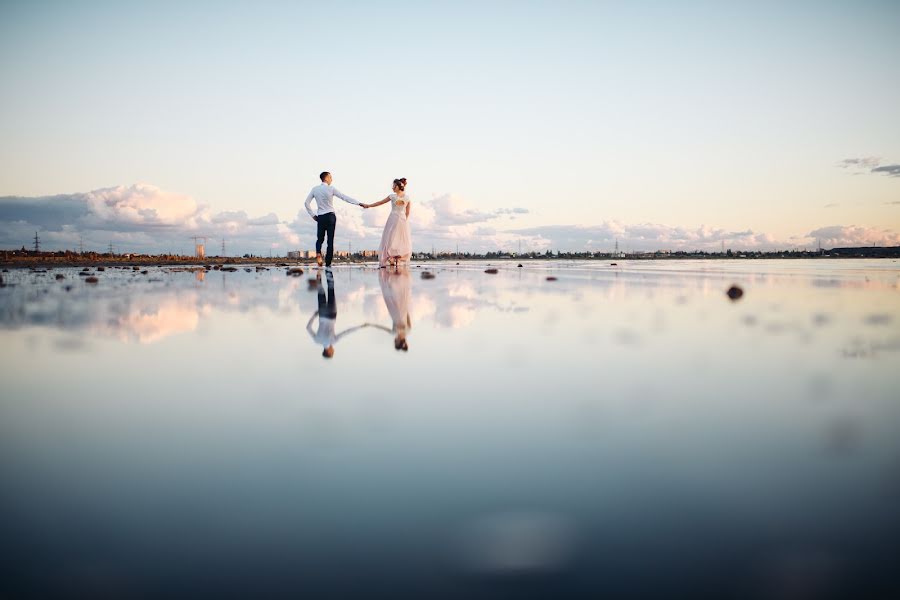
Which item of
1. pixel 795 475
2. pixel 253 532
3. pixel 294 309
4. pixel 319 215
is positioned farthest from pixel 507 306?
pixel 319 215

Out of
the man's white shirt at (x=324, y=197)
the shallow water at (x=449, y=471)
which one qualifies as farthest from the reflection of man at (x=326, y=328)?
the man's white shirt at (x=324, y=197)

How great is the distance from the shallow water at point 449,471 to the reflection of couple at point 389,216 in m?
15.0

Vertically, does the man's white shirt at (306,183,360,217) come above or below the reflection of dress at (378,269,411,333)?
above

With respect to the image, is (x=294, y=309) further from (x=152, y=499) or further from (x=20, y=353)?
(x=152, y=499)

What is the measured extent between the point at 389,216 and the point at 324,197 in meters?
2.26

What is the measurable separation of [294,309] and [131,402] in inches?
179

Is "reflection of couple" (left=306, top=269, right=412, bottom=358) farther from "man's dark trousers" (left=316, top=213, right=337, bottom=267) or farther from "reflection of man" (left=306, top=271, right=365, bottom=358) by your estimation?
"man's dark trousers" (left=316, top=213, right=337, bottom=267)

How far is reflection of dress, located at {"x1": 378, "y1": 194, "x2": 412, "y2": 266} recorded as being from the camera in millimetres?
19234

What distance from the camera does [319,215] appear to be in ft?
63.1

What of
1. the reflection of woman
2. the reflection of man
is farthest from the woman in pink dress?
the reflection of man

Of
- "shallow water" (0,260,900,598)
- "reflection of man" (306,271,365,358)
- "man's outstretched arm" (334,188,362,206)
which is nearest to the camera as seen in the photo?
"shallow water" (0,260,900,598)

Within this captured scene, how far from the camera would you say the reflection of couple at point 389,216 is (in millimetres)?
18812

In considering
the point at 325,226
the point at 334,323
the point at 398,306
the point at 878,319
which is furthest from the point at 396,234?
the point at 878,319

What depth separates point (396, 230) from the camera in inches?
785
